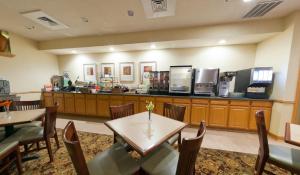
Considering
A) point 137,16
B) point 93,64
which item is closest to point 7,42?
point 93,64

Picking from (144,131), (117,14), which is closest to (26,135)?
(144,131)

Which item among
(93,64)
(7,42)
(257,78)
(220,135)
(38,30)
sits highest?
(38,30)

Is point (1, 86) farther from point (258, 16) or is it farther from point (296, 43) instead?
point (296, 43)

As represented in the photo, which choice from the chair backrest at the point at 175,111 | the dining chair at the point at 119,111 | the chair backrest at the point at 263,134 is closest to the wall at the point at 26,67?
the dining chair at the point at 119,111

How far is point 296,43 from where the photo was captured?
2371mm

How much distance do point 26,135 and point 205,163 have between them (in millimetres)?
2837

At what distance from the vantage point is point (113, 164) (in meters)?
1.24

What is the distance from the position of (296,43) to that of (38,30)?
602 cm

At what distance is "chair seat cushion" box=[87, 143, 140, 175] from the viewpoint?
3.76ft

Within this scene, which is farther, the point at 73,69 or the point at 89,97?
the point at 73,69

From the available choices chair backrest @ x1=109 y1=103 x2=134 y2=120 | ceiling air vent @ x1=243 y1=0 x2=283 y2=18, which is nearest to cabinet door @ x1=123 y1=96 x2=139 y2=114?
chair backrest @ x1=109 y1=103 x2=134 y2=120

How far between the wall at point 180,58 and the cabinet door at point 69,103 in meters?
0.98

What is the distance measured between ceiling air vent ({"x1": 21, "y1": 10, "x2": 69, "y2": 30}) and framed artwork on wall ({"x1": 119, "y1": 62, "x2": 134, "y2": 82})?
192 centimetres

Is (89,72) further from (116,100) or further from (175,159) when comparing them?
(175,159)
